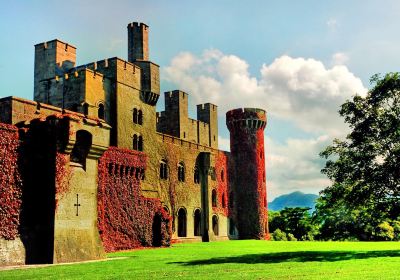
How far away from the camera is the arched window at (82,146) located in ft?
75.9

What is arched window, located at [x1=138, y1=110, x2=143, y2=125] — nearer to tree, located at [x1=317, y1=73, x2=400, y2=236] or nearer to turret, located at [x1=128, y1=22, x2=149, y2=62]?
turret, located at [x1=128, y1=22, x2=149, y2=62]

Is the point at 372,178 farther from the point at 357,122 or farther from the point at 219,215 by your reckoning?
the point at 219,215

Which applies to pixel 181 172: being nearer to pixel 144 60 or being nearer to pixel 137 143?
pixel 137 143

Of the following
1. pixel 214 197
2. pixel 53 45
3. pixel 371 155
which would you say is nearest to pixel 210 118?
pixel 214 197

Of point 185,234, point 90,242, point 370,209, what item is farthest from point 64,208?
point 185,234

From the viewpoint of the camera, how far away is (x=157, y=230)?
1367 inches

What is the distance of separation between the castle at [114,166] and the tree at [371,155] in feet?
41.0

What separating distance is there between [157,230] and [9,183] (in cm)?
1500

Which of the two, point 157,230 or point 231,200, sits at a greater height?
point 231,200

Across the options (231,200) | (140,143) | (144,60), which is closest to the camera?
(140,143)

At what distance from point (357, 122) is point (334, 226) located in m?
33.5

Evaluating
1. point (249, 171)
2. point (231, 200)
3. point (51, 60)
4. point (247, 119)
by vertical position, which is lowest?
point (231, 200)

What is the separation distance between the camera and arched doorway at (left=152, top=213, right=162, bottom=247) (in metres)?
34.3

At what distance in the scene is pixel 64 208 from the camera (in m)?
21.7
